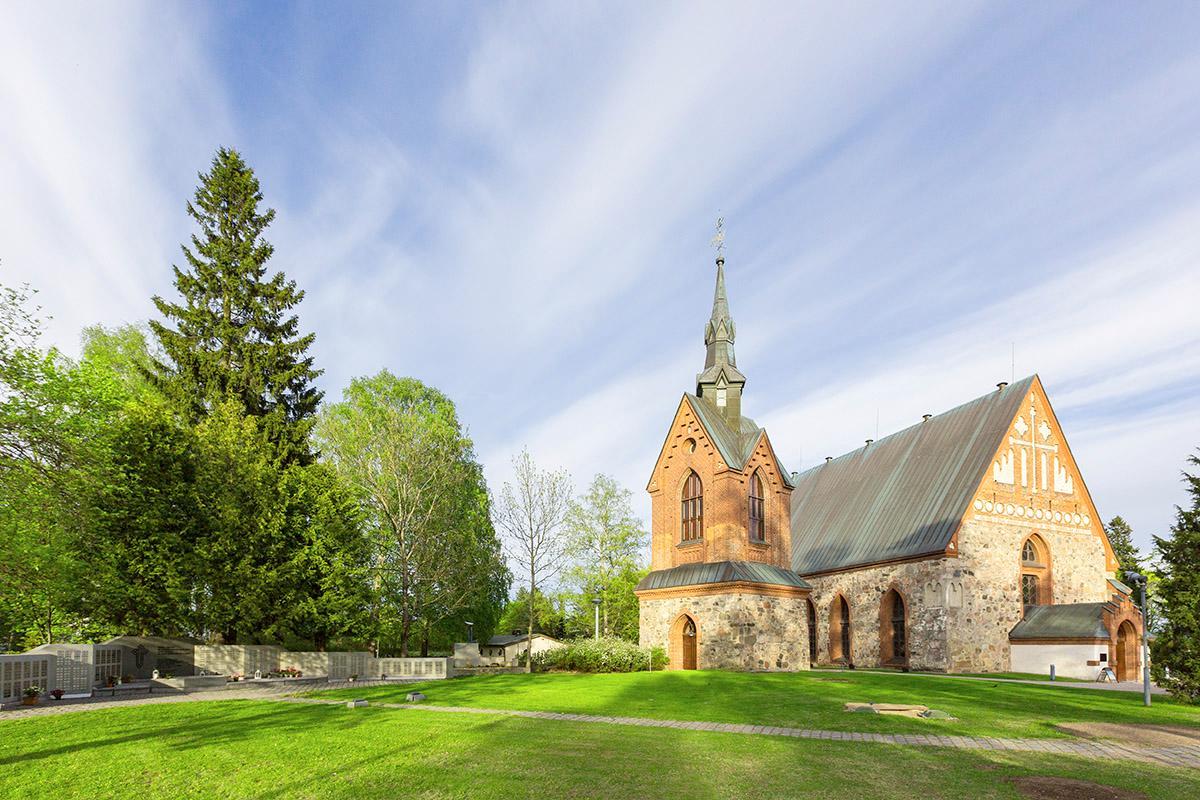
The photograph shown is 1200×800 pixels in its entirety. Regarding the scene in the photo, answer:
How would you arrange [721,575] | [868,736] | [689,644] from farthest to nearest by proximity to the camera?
1. [689,644]
2. [721,575]
3. [868,736]

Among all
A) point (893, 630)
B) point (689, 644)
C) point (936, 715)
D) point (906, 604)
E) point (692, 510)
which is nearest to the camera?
point (936, 715)

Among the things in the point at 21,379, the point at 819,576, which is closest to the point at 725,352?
the point at 819,576

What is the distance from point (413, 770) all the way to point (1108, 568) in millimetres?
37932

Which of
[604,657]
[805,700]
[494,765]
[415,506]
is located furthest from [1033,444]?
[494,765]

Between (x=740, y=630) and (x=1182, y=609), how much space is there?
14717 millimetres

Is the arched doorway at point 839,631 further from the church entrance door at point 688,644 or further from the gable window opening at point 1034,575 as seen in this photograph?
the church entrance door at point 688,644

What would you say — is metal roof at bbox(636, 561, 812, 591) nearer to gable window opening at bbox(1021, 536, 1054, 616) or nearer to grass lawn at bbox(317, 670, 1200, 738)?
grass lawn at bbox(317, 670, 1200, 738)

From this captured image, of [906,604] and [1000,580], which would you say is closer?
[1000,580]

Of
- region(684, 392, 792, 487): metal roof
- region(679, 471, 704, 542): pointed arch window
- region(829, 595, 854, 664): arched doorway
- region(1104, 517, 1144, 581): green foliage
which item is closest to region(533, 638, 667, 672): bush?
region(679, 471, 704, 542): pointed arch window

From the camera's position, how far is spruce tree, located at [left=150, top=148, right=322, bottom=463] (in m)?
29.8

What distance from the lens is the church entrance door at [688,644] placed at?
30206mm

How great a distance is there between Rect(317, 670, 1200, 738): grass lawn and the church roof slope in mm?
10095

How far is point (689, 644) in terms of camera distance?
30.5 metres

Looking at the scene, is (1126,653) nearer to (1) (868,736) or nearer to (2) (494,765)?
(1) (868,736)
